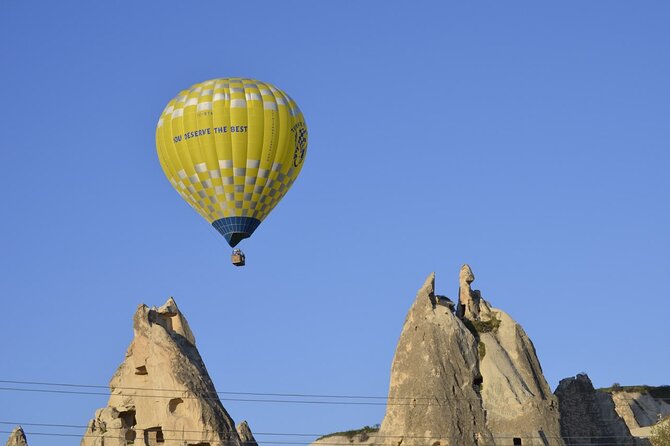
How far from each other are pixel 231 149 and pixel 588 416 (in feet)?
74.1

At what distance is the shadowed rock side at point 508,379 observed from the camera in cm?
6925

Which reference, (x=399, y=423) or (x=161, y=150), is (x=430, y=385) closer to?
(x=399, y=423)

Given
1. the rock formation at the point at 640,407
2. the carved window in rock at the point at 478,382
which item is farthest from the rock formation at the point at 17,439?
the rock formation at the point at 640,407

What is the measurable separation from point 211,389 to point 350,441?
36323 mm

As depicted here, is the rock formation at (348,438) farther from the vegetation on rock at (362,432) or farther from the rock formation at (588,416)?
the rock formation at (588,416)

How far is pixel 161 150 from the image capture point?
69875mm

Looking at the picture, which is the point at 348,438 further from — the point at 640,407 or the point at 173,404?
the point at 173,404

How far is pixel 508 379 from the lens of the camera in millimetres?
71375

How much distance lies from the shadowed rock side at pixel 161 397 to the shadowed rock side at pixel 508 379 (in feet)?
40.7

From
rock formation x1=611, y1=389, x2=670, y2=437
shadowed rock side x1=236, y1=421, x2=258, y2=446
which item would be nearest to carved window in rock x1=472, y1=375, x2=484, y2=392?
shadowed rock side x1=236, y1=421, x2=258, y2=446

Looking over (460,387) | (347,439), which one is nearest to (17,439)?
(460,387)

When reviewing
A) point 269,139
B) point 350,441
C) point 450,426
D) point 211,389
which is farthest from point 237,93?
point 350,441

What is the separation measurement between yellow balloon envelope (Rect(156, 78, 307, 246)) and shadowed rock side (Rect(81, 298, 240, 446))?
5.25 meters

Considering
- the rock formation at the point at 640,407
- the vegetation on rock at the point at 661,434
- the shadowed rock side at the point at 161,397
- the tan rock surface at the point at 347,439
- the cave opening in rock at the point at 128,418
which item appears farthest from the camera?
the tan rock surface at the point at 347,439
